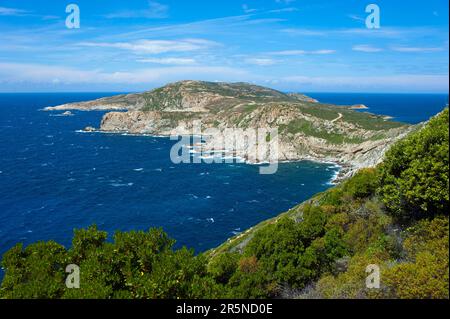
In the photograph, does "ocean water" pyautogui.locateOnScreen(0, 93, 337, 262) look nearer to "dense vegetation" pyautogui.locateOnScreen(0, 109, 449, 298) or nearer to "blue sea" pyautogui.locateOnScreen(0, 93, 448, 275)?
"blue sea" pyautogui.locateOnScreen(0, 93, 448, 275)

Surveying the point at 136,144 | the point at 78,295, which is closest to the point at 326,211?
the point at 78,295

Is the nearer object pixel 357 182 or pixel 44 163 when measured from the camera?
pixel 357 182

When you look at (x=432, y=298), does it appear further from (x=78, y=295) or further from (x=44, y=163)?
(x=44, y=163)

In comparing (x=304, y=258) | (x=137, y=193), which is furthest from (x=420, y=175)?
(x=137, y=193)

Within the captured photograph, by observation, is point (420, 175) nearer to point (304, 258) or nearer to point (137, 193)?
point (304, 258)

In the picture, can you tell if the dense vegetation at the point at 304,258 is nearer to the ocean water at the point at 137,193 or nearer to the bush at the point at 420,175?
the bush at the point at 420,175

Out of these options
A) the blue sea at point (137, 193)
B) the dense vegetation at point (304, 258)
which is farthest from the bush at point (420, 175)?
the blue sea at point (137, 193)
